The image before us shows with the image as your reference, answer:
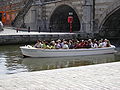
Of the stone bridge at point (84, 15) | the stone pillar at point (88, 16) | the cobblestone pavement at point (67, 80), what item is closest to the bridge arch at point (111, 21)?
the stone bridge at point (84, 15)

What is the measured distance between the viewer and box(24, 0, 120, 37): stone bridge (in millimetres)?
27359

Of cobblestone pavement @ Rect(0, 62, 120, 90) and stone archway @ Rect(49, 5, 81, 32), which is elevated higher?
stone archway @ Rect(49, 5, 81, 32)

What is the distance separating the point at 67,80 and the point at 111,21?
22233mm

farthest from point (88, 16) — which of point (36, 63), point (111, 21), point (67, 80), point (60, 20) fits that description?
point (67, 80)

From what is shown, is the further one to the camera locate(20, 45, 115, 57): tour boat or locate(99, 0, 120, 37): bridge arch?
locate(99, 0, 120, 37): bridge arch

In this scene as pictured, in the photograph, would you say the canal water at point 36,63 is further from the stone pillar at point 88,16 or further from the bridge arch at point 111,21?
the stone pillar at point 88,16

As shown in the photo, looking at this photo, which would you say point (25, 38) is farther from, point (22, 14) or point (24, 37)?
point (22, 14)

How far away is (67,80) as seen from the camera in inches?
296

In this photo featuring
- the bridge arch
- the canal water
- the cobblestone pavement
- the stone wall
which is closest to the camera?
the cobblestone pavement

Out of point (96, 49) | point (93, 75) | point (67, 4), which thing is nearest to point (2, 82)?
point (93, 75)

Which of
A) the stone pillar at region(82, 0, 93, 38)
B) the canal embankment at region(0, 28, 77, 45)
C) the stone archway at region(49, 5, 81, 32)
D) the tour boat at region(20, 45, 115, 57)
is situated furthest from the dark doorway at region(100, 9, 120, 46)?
the tour boat at region(20, 45, 115, 57)

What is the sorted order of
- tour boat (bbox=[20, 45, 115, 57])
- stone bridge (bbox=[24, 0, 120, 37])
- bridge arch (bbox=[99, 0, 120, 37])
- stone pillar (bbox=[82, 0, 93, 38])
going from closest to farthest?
1. tour boat (bbox=[20, 45, 115, 57])
2. bridge arch (bbox=[99, 0, 120, 37])
3. stone bridge (bbox=[24, 0, 120, 37])
4. stone pillar (bbox=[82, 0, 93, 38])

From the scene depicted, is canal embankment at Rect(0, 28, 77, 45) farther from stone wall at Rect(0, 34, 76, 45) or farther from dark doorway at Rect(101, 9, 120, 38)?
dark doorway at Rect(101, 9, 120, 38)

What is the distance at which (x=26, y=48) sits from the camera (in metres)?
18.3
